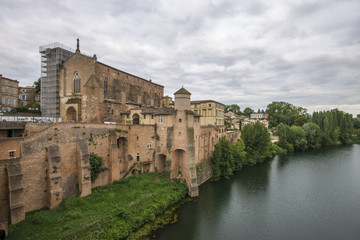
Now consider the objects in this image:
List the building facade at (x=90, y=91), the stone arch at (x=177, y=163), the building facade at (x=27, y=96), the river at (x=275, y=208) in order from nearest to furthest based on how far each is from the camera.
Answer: the river at (x=275, y=208) → the stone arch at (x=177, y=163) → the building facade at (x=90, y=91) → the building facade at (x=27, y=96)

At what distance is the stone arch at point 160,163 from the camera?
2639 centimetres

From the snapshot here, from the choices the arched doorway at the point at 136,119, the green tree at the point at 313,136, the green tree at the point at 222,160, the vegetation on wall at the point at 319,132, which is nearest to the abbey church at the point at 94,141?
the arched doorway at the point at 136,119

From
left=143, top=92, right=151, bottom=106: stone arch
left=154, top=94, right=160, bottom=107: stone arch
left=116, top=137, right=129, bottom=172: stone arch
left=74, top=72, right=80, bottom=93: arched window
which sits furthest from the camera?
left=154, top=94, right=160, bottom=107: stone arch

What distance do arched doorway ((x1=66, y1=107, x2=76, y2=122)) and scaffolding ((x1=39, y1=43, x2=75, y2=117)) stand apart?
170cm

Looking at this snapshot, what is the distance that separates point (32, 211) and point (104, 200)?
544 centimetres

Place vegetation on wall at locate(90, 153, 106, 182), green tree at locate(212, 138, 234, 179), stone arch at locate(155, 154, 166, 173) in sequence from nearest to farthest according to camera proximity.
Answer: vegetation on wall at locate(90, 153, 106, 182), stone arch at locate(155, 154, 166, 173), green tree at locate(212, 138, 234, 179)

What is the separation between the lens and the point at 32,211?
15.3 meters

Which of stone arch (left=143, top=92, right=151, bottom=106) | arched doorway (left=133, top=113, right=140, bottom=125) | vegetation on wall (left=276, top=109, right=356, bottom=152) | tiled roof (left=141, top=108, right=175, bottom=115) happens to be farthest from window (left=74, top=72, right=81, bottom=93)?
vegetation on wall (left=276, top=109, right=356, bottom=152)

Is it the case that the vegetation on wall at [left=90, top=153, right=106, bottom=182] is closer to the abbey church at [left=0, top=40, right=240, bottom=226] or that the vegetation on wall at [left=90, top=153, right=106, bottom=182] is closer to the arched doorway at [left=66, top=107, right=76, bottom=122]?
the abbey church at [left=0, top=40, right=240, bottom=226]

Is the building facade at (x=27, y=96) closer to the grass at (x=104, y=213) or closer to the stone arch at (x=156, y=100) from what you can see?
the stone arch at (x=156, y=100)

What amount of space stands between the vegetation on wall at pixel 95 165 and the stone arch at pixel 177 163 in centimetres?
911

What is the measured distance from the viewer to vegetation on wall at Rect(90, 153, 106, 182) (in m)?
19.6

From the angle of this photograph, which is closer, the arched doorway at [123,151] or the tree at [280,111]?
the arched doorway at [123,151]

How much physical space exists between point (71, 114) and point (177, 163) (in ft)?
61.3
